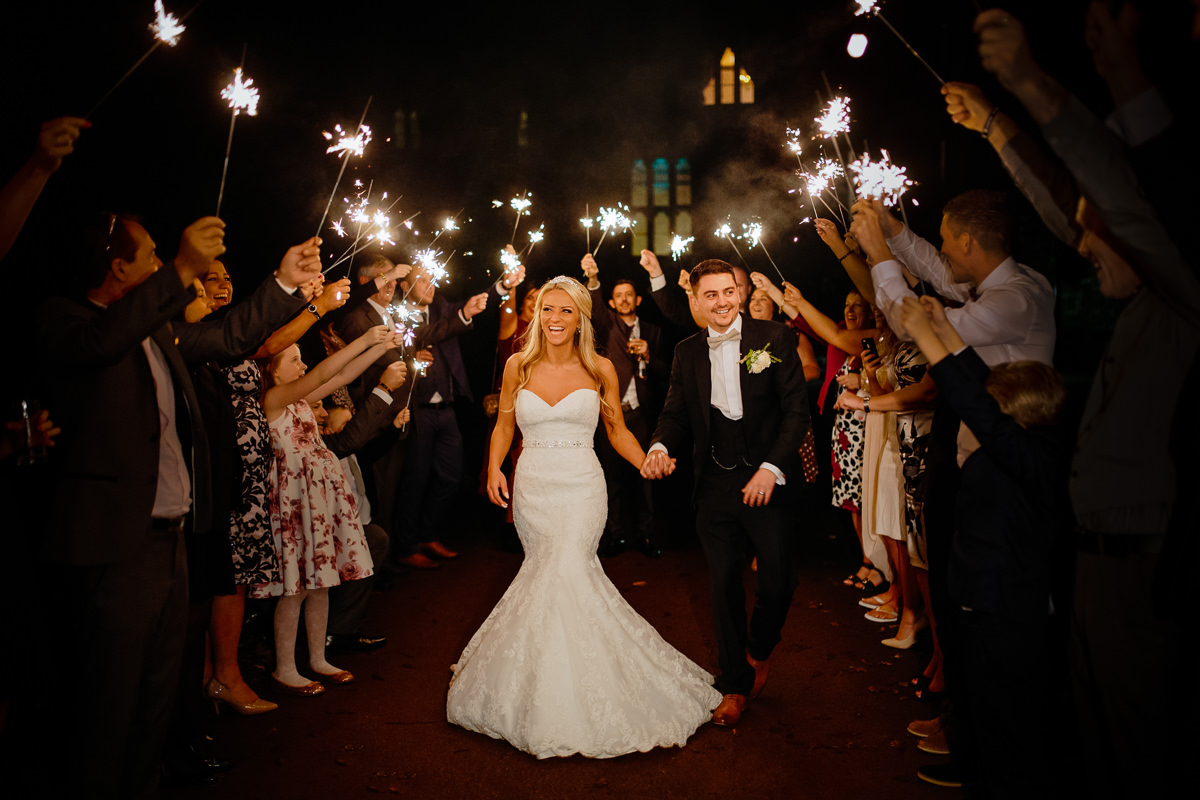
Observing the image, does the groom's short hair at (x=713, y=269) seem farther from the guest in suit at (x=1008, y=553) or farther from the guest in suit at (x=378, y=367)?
the guest in suit at (x=378, y=367)

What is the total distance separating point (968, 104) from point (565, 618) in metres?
2.61

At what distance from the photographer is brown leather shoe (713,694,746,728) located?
371cm

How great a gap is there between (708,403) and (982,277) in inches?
53.0

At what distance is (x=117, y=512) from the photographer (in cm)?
265

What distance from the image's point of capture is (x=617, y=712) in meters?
3.47

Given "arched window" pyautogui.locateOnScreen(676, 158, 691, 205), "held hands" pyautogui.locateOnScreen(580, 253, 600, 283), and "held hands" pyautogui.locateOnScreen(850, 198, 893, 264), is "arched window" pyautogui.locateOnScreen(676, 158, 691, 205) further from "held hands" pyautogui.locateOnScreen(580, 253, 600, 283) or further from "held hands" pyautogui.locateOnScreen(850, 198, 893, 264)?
"held hands" pyautogui.locateOnScreen(850, 198, 893, 264)

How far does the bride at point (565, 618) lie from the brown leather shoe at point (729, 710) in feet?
0.15

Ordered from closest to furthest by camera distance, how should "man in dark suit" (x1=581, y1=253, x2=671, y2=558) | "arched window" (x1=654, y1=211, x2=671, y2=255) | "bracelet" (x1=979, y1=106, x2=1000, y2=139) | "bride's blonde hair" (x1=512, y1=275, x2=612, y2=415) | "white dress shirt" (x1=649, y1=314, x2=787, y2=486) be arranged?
"bracelet" (x1=979, y1=106, x2=1000, y2=139) → "white dress shirt" (x1=649, y1=314, x2=787, y2=486) → "bride's blonde hair" (x1=512, y1=275, x2=612, y2=415) → "man in dark suit" (x1=581, y1=253, x2=671, y2=558) → "arched window" (x1=654, y1=211, x2=671, y2=255)

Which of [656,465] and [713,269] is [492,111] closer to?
[713,269]

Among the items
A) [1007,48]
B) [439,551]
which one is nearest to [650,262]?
[439,551]

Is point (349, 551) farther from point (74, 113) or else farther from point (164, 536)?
point (74, 113)

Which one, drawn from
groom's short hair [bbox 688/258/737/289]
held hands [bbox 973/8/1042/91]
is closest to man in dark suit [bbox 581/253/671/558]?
groom's short hair [bbox 688/258/737/289]

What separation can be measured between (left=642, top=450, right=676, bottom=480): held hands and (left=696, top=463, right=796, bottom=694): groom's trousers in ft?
0.99

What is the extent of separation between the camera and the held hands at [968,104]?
8.32 ft
